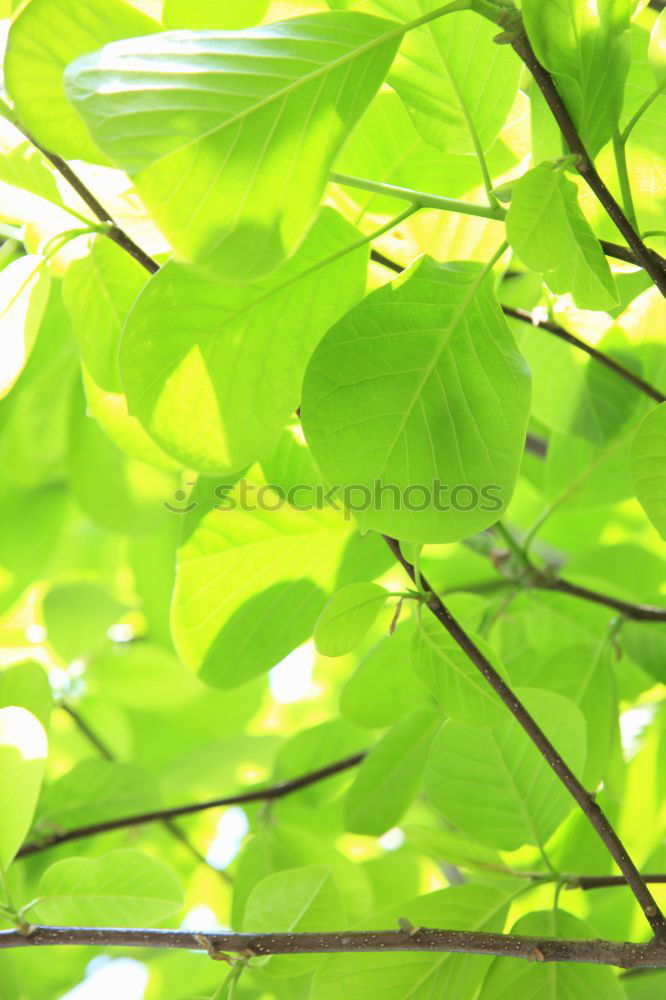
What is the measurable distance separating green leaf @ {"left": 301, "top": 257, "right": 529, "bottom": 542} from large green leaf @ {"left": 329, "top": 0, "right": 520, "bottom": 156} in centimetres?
8

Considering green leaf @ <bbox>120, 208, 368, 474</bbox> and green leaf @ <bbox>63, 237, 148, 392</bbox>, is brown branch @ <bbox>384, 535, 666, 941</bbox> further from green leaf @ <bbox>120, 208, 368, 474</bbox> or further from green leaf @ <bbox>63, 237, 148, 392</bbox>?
green leaf @ <bbox>63, 237, 148, 392</bbox>

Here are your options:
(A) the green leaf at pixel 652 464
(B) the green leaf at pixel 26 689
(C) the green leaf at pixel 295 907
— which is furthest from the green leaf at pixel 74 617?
(A) the green leaf at pixel 652 464

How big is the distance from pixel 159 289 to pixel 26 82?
97 millimetres

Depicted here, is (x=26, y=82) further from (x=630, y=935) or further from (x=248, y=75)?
(x=630, y=935)

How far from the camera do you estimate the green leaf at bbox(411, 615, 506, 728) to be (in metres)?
0.48

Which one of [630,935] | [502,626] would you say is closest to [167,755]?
[502,626]

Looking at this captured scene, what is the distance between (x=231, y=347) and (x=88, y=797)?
0.60 m

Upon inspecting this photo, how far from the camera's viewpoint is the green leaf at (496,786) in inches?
22.8

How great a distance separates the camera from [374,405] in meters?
0.42

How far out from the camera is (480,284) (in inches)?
17.1

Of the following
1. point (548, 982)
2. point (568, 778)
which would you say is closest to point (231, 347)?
point (568, 778)

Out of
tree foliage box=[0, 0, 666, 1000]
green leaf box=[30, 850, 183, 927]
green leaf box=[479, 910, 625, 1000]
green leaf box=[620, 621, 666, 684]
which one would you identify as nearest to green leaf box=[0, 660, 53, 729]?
tree foliage box=[0, 0, 666, 1000]

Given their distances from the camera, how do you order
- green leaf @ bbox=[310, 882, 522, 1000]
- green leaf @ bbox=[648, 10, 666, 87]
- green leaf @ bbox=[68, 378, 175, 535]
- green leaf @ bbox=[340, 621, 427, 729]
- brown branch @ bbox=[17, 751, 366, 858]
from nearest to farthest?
green leaf @ bbox=[648, 10, 666, 87]
green leaf @ bbox=[310, 882, 522, 1000]
green leaf @ bbox=[340, 621, 427, 729]
brown branch @ bbox=[17, 751, 366, 858]
green leaf @ bbox=[68, 378, 175, 535]

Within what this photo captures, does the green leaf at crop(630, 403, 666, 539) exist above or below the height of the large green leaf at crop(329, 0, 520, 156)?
below
